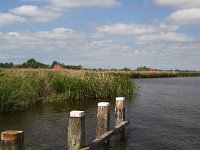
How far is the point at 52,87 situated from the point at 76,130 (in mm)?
15166

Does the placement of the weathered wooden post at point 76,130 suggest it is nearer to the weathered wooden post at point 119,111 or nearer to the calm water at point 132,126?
the calm water at point 132,126

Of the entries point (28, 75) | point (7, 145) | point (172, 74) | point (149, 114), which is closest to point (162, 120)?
point (149, 114)

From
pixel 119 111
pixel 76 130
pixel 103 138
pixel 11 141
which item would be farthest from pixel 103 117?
pixel 11 141

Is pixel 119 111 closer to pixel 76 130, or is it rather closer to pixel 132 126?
pixel 132 126

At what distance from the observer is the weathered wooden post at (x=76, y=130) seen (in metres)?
8.71

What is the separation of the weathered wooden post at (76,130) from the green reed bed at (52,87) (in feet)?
30.6

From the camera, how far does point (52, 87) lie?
23.7m

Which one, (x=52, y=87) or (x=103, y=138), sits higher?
(x=52, y=87)

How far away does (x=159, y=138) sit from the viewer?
13609mm

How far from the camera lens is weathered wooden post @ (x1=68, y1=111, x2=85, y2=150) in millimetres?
8711

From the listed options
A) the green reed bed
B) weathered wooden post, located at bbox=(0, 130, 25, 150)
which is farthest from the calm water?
weathered wooden post, located at bbox=(0, 130, 25, 150)

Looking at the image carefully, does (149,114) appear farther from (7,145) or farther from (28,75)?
(7,145)

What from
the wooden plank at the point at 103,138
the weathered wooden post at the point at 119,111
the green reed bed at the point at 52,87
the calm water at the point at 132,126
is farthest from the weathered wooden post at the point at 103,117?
→ the green reed bed at the point at 52,87

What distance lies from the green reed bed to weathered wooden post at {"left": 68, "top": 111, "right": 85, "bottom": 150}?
932 cm
